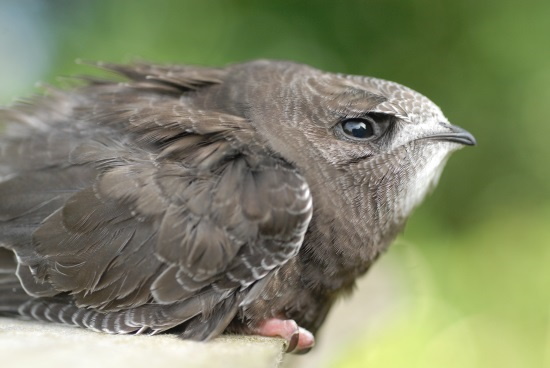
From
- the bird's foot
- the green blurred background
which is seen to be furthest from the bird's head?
the green blurred background

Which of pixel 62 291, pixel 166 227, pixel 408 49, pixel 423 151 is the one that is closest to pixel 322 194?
pixel 423 151

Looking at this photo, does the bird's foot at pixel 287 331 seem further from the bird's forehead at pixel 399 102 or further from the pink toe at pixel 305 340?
the bird's forehead at pixel 399 102

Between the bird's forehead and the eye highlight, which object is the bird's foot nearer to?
the eye highlight

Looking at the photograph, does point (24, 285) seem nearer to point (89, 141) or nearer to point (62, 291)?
point (62, 291)

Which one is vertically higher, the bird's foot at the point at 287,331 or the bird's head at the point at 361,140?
the bird's head at the point at 361,140

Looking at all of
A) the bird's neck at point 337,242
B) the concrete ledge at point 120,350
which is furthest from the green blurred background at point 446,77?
the concrete ledge at point 120,350
